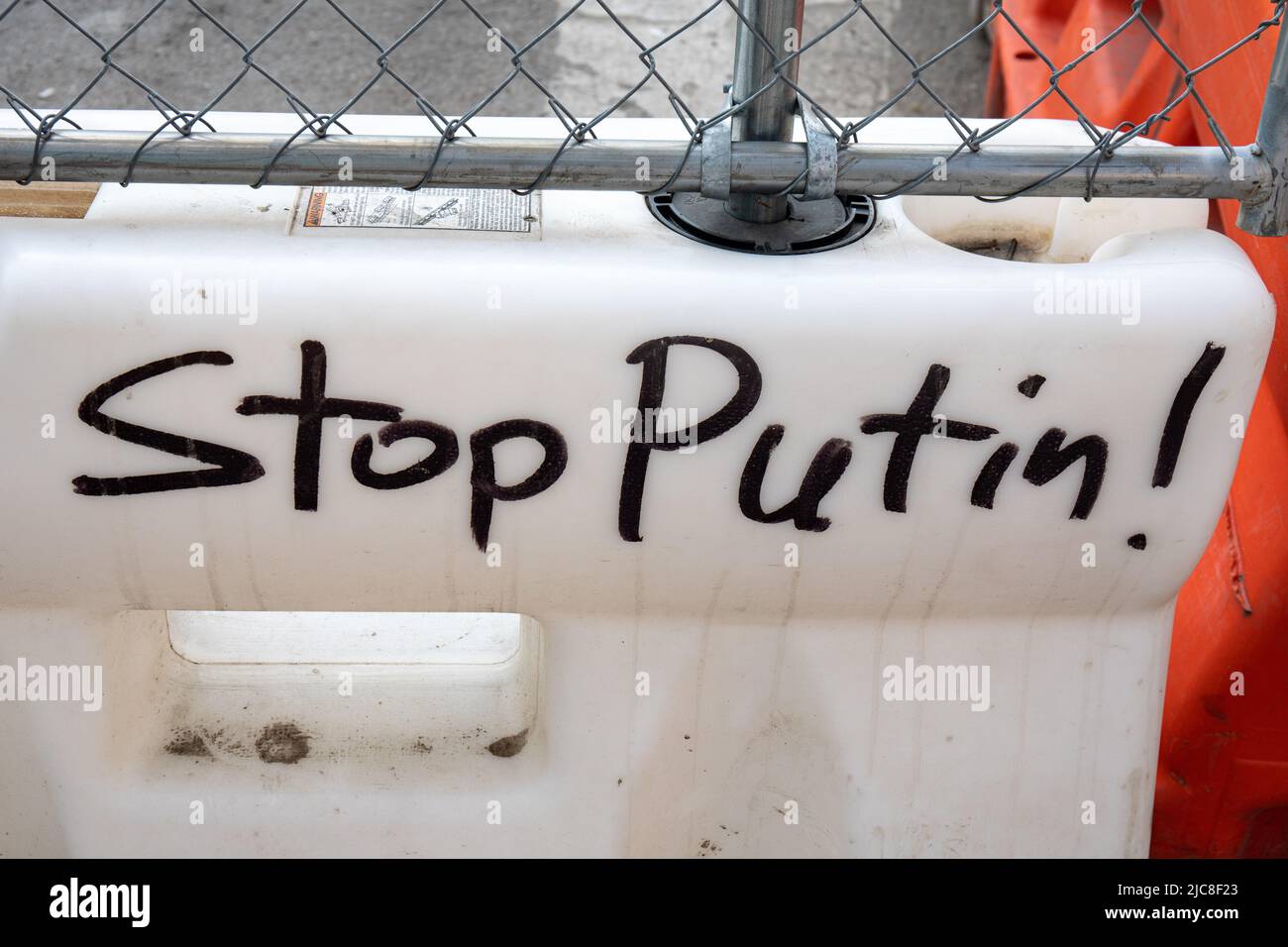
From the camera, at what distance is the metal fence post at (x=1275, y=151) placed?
4.52 feet

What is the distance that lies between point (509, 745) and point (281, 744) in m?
0.29

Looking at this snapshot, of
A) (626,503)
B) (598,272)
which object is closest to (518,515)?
(626,503)

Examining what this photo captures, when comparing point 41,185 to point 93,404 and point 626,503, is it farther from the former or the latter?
point 626,503

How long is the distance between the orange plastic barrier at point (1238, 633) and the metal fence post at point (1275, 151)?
240mm

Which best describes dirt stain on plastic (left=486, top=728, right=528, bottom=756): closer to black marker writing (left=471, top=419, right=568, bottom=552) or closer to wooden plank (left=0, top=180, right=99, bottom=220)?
black marker writing (left=471, top=419, right=568, bottom=552)

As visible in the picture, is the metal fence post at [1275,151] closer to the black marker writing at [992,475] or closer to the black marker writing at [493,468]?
the black marker writing at [992,475]

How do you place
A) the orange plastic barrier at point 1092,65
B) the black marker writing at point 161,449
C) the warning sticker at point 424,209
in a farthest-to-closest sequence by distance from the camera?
the orange plastic barrier at point 1092,65 < the warning sticker at point 424,209 < the black marker writing at point 161,449

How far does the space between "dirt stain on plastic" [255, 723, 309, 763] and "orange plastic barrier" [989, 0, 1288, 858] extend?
118cm

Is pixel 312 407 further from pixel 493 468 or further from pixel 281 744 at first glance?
pixel 281 744

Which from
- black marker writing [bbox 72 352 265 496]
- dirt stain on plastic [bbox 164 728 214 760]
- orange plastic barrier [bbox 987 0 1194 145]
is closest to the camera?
black marker writing [bbox 72 352 265 496]

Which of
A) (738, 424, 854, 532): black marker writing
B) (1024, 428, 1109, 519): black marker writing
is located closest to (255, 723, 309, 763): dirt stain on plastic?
(738, 424, 854, 532): black marker writing

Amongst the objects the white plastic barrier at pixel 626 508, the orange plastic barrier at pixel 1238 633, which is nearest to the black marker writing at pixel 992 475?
the white plastic barrier at pixel 626 508

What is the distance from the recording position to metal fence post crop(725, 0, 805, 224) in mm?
1381

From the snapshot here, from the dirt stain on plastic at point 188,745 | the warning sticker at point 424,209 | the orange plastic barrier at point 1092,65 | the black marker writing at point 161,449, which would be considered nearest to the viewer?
the black marker writing at point 161,449
